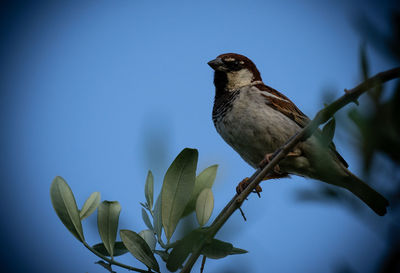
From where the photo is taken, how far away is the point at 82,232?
865mm

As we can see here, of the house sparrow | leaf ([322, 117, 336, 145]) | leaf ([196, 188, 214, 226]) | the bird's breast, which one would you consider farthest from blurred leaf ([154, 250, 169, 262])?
the bird's breast

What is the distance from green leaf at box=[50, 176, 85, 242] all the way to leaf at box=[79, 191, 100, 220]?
18 cm

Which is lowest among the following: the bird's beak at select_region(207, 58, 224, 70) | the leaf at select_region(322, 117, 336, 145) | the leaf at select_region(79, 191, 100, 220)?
the leaf at select_region(322, 117, 336, 145)

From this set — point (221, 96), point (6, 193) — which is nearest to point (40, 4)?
point (6, 193)

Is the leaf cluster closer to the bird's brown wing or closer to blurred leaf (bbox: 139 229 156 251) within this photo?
blurred leaf (bbox: 139 229 156 251)

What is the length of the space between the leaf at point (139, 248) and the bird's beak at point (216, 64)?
1.91 meters

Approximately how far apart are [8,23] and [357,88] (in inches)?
1165

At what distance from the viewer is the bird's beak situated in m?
2.62

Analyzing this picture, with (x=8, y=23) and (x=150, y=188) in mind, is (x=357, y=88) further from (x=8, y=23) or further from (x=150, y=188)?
(x=8, y=23)

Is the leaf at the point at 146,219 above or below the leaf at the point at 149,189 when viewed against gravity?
below

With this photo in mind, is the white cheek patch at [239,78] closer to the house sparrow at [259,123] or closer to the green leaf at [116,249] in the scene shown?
the house sparrow at [259,123]

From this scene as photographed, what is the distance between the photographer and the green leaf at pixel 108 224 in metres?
0.88

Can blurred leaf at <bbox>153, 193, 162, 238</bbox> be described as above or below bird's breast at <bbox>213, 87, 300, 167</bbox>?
below

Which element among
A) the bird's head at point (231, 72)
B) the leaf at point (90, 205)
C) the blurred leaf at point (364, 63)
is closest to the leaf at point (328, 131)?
the blurred leaf at point (364, 63)
